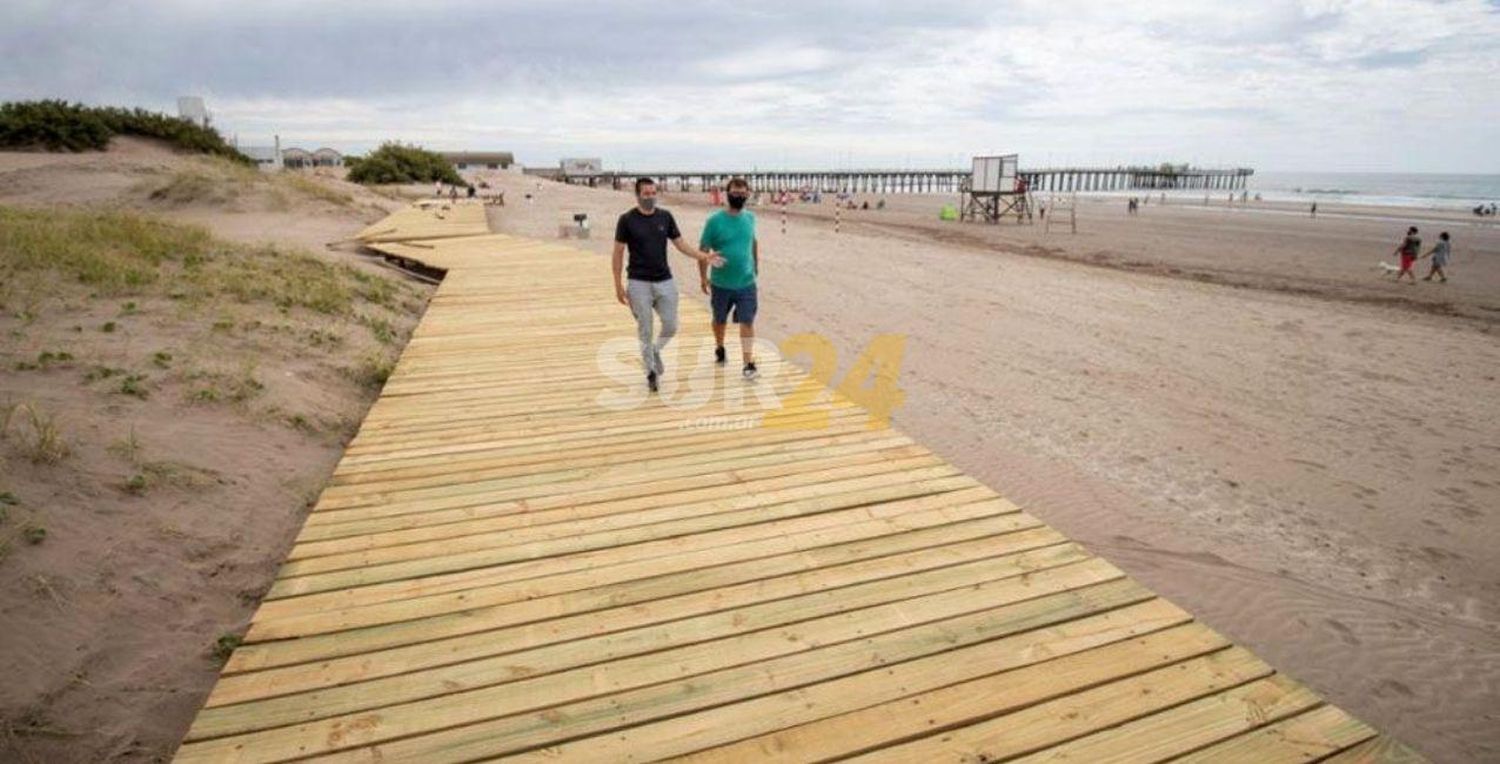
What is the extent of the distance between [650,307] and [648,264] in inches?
14.2

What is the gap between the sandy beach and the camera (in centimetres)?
409

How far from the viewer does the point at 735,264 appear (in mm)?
5969

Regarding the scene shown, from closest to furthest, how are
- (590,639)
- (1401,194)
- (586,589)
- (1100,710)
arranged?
1. (1100,710)
2. (590,639)
3. (586,589)
4. (1401,194)

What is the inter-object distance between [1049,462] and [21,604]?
672cm

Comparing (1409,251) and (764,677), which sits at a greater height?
(1409,251)

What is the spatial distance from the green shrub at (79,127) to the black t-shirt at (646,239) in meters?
37.0

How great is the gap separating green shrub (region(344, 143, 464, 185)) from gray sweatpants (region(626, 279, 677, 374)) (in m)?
Result: 45.1

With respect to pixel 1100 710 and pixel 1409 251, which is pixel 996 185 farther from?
pixel 1100 710

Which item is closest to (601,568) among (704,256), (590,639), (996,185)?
(590,639)

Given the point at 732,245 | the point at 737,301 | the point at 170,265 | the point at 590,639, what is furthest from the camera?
the point at 170,265

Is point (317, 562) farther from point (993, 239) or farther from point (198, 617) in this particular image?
point (993, 239)

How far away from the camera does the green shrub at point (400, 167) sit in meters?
44.3

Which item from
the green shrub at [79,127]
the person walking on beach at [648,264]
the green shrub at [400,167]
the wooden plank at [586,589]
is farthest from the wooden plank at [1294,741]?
the green shrub at [400,167]

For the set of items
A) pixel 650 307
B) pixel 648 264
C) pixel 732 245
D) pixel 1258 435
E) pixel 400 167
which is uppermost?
pixel 400 167
